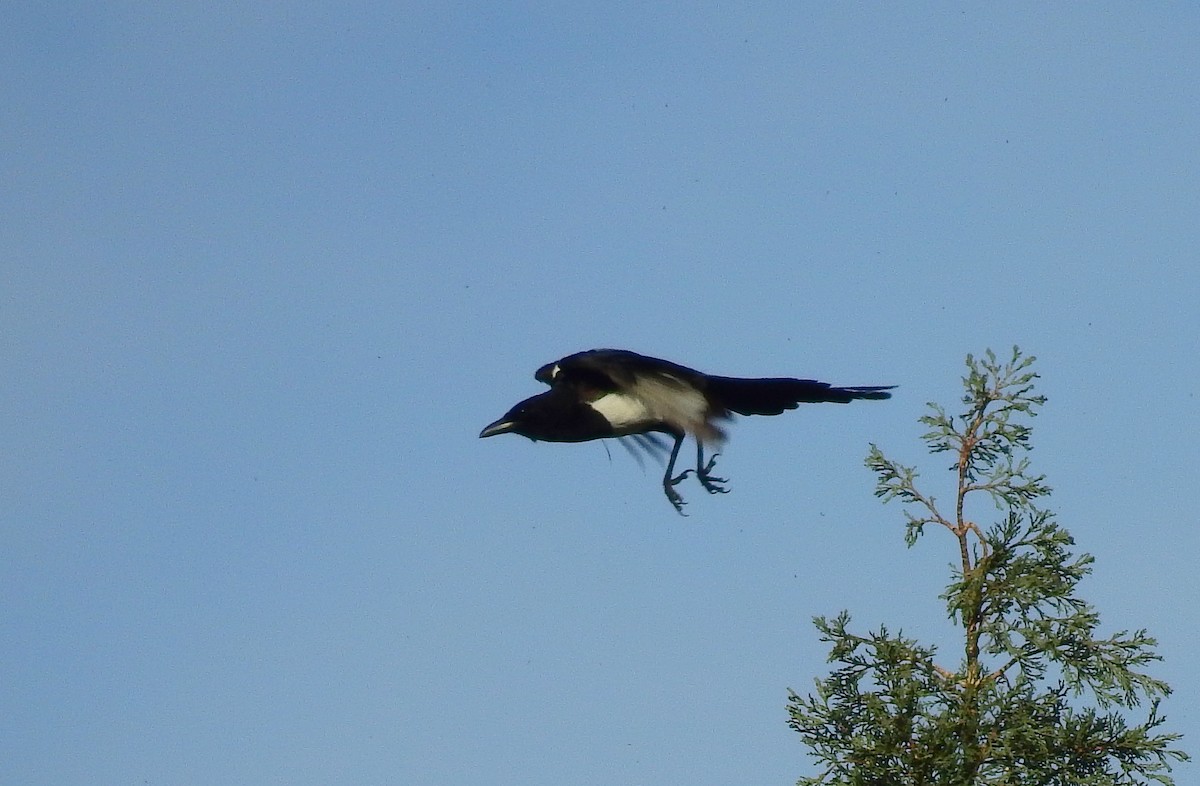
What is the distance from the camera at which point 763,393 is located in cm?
1123

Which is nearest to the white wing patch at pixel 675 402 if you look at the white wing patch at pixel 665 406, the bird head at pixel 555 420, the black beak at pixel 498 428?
the white wing patch at pixel 665 406

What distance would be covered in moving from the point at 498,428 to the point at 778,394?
1762 millimetres

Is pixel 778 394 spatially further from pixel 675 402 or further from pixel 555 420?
pixel 555 420

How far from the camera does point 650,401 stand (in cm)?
1084

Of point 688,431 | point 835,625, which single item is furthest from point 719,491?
point 835,625

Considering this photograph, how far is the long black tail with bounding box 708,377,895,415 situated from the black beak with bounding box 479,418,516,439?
1.37 m

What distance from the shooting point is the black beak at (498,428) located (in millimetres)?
11664

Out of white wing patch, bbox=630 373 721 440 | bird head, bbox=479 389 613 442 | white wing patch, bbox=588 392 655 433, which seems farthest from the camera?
bird head, bbox=479 389 613 442

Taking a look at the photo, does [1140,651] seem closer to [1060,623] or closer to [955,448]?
[1060,623]

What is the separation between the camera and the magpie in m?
10.8

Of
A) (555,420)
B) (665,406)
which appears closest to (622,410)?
(665,406)

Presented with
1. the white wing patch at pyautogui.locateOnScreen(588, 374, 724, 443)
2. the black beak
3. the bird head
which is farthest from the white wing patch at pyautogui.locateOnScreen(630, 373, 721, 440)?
the black beak

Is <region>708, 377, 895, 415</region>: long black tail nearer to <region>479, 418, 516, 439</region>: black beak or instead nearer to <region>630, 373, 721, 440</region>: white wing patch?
<region>630, 373, 721, 440</region>: white wing patch

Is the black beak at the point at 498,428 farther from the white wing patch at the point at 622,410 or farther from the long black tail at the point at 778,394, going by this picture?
the long black tail at the point at 778,394
